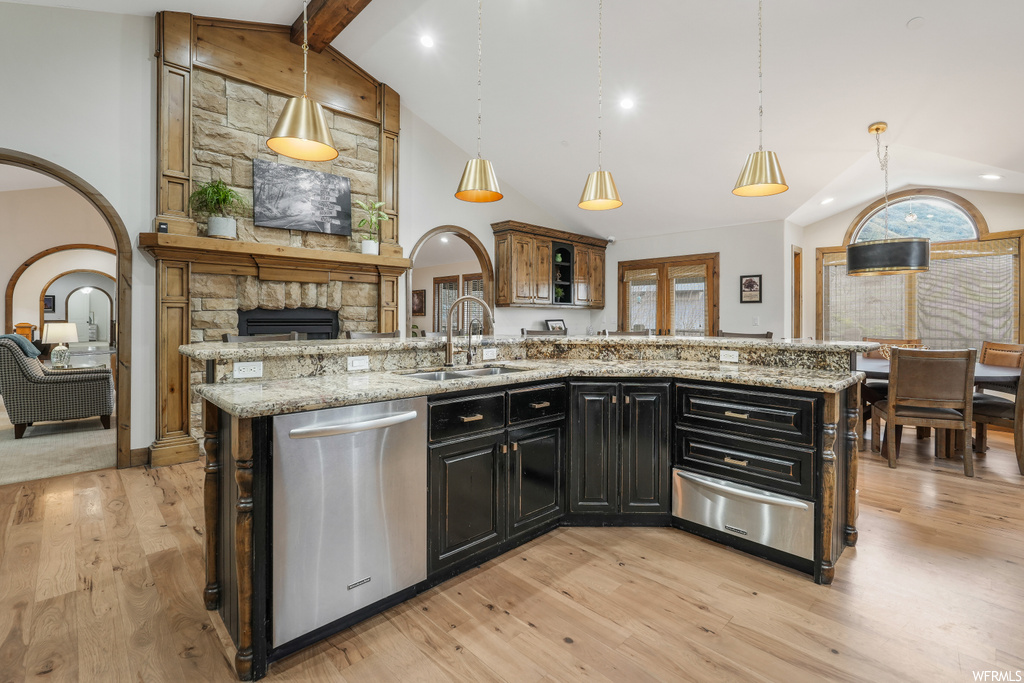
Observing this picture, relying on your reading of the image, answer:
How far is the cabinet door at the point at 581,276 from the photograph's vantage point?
23.4 ft

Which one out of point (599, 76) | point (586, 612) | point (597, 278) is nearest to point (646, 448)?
point (586, 612)

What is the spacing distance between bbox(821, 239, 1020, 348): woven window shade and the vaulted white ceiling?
2.82ft

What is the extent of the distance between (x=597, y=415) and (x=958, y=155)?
469cm

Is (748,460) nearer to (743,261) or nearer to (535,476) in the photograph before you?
(535,476)

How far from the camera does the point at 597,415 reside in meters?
2.61

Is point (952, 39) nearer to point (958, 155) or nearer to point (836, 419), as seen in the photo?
point (958, 155)

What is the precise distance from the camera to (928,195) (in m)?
5.96

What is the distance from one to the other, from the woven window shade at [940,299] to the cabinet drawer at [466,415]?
6.39 meters

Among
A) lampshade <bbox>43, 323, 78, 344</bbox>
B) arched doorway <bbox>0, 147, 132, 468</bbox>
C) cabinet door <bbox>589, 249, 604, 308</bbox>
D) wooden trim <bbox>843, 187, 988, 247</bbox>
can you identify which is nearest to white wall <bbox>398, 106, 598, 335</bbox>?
cabinet door <bbox>589, 249, 604, 308</bbox>

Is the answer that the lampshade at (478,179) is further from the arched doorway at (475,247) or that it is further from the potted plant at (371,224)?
the arched doorway at (475,247)

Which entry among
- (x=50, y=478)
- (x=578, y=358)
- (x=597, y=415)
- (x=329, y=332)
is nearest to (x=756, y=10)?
(x=578, y=358)

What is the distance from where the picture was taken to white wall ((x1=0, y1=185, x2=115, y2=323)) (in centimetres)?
675

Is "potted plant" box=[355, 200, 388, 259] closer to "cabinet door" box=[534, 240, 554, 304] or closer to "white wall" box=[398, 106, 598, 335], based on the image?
"white wall" box=[398, 106, 598, 335]

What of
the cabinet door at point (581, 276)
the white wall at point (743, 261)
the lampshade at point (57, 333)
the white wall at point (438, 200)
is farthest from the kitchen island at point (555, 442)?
the lampshade at point (57, 333)
